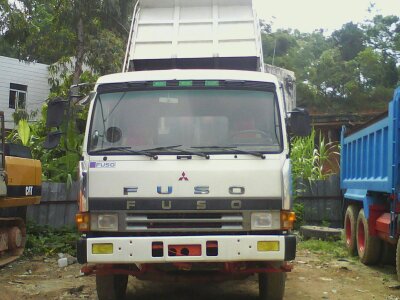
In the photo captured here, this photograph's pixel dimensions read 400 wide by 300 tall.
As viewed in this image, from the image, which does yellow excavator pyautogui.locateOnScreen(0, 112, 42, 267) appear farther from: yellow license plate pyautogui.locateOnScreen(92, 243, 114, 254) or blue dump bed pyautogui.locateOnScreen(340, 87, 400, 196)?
blue dump bed pyautogui.locateOnScreen(340, 87, 400, 196)

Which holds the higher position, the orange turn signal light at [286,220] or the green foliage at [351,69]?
the green foliage at [351,69]

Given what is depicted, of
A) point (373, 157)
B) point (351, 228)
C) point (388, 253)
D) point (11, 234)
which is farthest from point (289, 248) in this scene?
point (11, 234)

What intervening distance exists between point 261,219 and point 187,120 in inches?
49.6

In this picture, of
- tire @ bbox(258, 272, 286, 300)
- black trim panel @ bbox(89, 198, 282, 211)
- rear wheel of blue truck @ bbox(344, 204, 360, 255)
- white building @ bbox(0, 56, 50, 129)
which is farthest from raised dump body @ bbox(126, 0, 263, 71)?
white building @ bbox(0, 56, 50, 129)

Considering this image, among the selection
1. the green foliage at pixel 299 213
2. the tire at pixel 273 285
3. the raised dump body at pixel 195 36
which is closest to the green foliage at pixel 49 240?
the raised dump body at pixel 195 36

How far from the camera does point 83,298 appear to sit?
Result: 6293 millimetres

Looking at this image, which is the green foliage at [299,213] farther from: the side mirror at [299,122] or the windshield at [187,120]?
the windshield at [187,120]

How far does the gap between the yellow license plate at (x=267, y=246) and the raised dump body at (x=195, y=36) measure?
10.4 ft

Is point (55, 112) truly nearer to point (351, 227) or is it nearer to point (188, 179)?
point (188, 179)

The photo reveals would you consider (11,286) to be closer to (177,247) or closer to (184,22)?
(177,247)

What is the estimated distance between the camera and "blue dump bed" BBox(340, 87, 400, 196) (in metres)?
6.80

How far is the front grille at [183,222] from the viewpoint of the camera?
5.11m

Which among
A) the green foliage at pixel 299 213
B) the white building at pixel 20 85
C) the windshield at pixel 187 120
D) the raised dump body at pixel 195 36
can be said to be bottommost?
the green foliage at pixel 299 213

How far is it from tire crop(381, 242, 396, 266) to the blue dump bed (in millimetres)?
842
